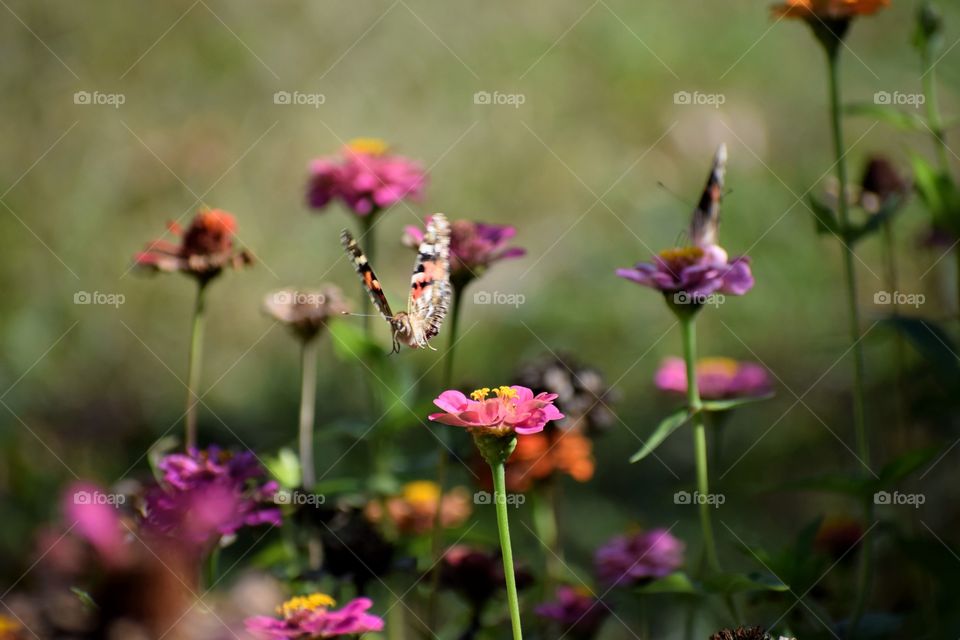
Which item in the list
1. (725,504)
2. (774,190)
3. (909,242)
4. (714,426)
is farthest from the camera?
(774,190)

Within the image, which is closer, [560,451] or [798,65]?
[560,451]

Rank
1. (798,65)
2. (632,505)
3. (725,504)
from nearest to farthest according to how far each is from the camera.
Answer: (725,504) → (632,505) → (798,65)

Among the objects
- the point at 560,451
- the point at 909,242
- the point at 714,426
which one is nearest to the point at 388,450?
the point at 560,451

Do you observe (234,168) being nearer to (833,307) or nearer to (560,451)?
(833,307)

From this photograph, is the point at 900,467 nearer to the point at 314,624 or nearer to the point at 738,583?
the point at 738,583
